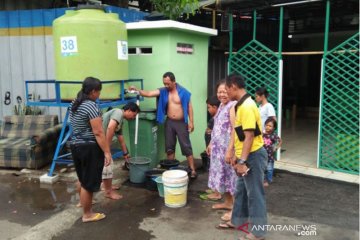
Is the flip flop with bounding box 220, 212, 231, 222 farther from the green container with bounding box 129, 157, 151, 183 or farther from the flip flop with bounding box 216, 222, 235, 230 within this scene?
the green container with bounding box 129, 157, 151, 183

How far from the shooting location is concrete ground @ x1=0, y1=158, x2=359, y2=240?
4086 mm

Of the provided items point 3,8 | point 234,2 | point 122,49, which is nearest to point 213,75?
point 234,2

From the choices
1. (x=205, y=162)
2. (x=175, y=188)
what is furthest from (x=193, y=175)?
(x=175, y=188)

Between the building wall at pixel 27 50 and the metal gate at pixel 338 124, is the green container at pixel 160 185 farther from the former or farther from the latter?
the building wall at pixel 27 50

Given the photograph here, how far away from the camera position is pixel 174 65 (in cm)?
641

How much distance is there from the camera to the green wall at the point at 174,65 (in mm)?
6320

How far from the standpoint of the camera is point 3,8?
890 cm

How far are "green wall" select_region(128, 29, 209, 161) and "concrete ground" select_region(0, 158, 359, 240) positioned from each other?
1.49 metres

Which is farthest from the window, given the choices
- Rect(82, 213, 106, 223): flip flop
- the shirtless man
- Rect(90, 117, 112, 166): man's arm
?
Rect(82, 213, 106, 223): flip flop

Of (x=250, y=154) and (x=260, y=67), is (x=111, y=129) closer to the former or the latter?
(x=250, y=154)

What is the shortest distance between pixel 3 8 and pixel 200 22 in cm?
481

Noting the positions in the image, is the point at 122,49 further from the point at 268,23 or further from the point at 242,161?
the point at 268,23

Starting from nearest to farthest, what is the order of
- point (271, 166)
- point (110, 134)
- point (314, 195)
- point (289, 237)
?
point (289, 237) < point (110, 134) < point (314, 195) < point (271, 166)

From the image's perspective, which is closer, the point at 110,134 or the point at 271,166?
the point at 110,134
